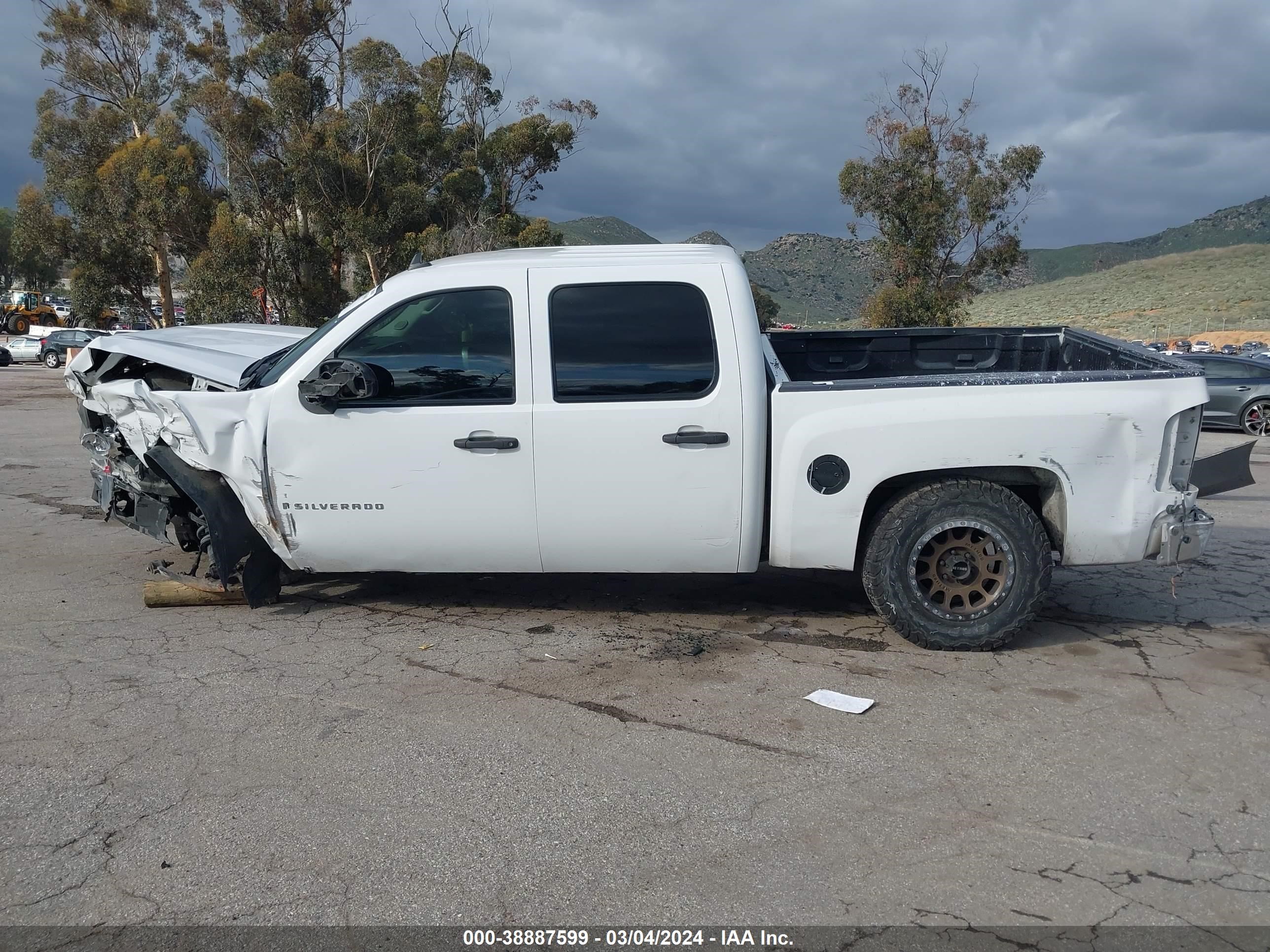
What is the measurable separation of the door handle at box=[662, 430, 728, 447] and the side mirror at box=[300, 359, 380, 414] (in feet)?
5.08

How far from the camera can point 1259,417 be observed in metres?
17.4

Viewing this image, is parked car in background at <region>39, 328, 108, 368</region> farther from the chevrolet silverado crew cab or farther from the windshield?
the chevrolet silverado crew cab

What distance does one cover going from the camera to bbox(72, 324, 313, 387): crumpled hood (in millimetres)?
5727

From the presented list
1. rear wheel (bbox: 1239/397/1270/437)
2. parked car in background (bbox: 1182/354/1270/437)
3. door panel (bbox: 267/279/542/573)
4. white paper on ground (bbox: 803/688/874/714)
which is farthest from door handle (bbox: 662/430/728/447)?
rear wheel (bbox: 1239/397/1270/437)

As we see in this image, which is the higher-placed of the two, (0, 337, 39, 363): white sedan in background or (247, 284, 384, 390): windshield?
(247, 284, 384, 390): windshield

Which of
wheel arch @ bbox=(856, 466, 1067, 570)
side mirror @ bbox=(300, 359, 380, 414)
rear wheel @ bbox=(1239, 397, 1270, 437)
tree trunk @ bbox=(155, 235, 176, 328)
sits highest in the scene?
tree trunk @ bbox=(155, 235, 176, 328)

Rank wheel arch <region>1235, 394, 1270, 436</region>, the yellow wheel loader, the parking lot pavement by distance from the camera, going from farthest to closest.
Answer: the yellow wheel loader → wheel arch <region>1235, 394, 1270, 436</region> → the parking lot pavement

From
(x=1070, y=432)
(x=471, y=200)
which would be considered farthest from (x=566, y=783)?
(x=471, y=200)

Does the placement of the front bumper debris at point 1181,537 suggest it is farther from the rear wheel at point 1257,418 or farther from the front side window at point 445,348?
the rear wheel at point 1257,418

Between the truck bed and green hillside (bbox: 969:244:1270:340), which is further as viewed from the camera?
green hillside (bbox: 969:244:1270:340)

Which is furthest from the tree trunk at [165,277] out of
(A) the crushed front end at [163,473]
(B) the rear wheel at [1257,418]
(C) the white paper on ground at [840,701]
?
(C) the white paper on ground at [840,701]

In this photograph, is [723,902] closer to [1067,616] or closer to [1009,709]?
[1009,709]

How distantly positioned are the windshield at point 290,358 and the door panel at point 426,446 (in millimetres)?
154

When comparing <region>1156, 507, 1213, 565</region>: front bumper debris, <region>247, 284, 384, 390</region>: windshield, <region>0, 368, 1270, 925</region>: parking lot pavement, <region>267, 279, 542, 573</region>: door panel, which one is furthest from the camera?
<region>247, 284, 384, 390</region>: windshield
